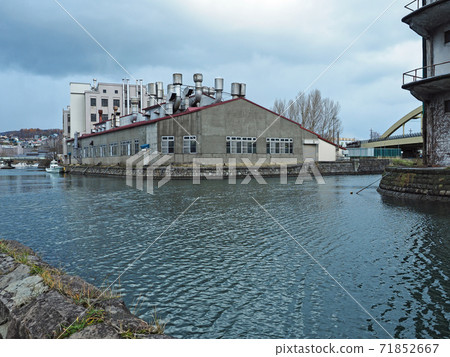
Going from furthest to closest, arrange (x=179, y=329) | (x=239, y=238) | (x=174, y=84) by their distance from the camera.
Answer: (x=174, y=84) < (x=239, y=238) < (x=179, y=329)

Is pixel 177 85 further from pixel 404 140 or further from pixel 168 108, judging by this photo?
pixel 404 140

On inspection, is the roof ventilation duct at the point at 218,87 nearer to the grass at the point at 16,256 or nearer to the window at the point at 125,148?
the window at the point at 125,148

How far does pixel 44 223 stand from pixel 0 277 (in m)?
8.77

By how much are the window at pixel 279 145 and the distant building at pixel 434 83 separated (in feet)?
84.6

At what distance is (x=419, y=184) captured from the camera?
20422 millimetres

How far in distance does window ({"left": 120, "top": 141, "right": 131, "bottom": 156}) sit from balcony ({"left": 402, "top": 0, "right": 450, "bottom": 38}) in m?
37.7

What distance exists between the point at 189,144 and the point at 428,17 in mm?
28481

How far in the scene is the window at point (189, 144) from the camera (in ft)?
147

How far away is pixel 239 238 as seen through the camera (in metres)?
11.0

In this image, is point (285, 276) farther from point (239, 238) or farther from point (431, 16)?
point (431, 16)

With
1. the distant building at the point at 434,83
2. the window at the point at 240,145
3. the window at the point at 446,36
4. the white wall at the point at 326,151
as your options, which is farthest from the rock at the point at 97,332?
the white wall at the point at 326,151

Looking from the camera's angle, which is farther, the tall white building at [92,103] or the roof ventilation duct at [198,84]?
the tall white building at [92,103]

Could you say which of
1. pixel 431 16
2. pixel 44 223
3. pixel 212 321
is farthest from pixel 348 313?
pixel 431 16
